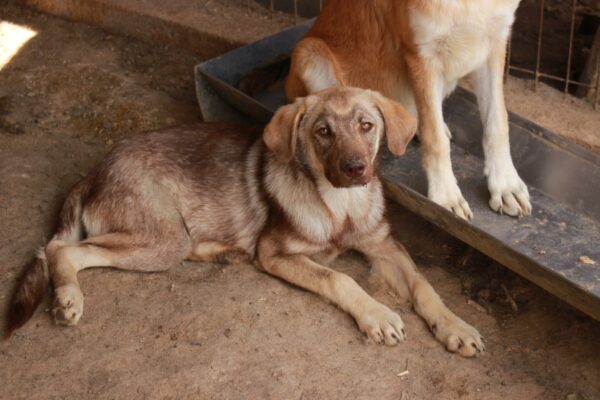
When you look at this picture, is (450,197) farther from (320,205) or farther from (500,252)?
(320,205)

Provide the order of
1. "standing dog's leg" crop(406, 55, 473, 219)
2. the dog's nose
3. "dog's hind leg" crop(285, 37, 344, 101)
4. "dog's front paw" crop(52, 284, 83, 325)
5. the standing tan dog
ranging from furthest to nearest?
"dog's hind leg" crop(285, 37, 344, 101)
"standing dog's leg" crop(406, 55, 473, 219)
the standing tan dog
"dog's front paw" crop(52, 284, 83, 325)
the dog's nose

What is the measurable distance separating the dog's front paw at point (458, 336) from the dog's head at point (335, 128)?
33.7 inches

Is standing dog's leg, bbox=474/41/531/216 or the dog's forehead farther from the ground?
the dog's forehead

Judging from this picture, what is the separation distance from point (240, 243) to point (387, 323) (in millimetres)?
1068

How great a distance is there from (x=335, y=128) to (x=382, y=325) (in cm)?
104

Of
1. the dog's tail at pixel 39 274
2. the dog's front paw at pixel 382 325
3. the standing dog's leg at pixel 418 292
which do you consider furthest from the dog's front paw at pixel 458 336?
the dog's tail at pixel 39 274

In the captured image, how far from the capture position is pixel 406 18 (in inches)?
167

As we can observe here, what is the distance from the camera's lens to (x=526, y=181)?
16.3 ft

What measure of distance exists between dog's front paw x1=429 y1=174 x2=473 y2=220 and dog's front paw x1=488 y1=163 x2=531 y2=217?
188 mm

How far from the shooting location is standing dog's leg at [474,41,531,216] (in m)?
4.50

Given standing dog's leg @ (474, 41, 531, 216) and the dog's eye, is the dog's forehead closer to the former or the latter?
the dog's eye

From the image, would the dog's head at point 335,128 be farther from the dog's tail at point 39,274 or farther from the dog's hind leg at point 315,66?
the dog's tail at point 39,274

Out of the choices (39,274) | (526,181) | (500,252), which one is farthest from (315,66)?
(39,274)

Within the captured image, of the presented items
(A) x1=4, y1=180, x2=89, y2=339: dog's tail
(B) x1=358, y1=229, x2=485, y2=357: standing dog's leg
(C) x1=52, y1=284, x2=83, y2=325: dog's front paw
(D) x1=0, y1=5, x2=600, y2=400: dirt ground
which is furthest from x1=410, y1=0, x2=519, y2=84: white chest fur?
(C) x1=52, y1=284, x2=83, y2=325: dog's front paw
